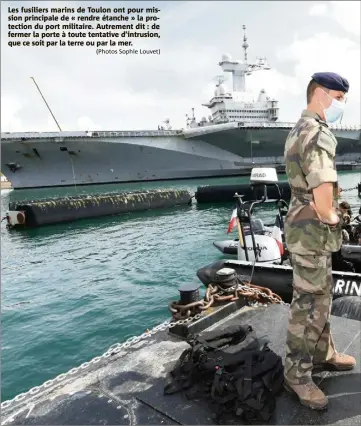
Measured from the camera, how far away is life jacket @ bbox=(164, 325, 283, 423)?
2.45 meters

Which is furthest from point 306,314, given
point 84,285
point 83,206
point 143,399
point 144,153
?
point 144,153

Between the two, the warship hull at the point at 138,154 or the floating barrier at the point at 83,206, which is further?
the warship hull at the point at 138,154

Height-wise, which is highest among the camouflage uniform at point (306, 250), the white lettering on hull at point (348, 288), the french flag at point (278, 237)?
the camouflage uniform at point (306, 250)

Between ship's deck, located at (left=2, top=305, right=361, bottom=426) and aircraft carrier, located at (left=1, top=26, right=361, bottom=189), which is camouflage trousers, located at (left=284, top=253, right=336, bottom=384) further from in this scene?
aircraft carrier, located at (left=1, top=26, right=361, bottom=189)

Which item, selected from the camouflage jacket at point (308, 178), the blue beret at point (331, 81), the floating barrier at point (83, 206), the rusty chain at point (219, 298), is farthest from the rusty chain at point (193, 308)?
the floating barrier at point (83, 206)

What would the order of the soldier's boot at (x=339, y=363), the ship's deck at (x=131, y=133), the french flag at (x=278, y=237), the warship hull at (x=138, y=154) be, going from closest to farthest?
the soldier's boot at (x=339, y=363) < the french flag at (x=278, y=237) < the ship's deck at (x=131, y=133) < the warship hull at (x=138, y=154)

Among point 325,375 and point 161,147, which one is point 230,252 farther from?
point 161,147

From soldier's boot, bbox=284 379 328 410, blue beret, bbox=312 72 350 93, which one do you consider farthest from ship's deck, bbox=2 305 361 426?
blue beret, bbox=312 72 350 93

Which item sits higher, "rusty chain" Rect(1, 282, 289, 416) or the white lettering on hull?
"rusty chain" Rect(1, 282, 289, 416)

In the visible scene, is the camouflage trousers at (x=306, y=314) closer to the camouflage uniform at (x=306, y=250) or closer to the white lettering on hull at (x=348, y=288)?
the camouflage uniform at (x=306, y=250)

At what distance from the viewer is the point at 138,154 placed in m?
48.0

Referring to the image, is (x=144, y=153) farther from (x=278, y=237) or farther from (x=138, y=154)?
(x=278, y=237)

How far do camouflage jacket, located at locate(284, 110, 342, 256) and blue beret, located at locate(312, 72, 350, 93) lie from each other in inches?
8.6

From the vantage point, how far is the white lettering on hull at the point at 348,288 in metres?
5.73
